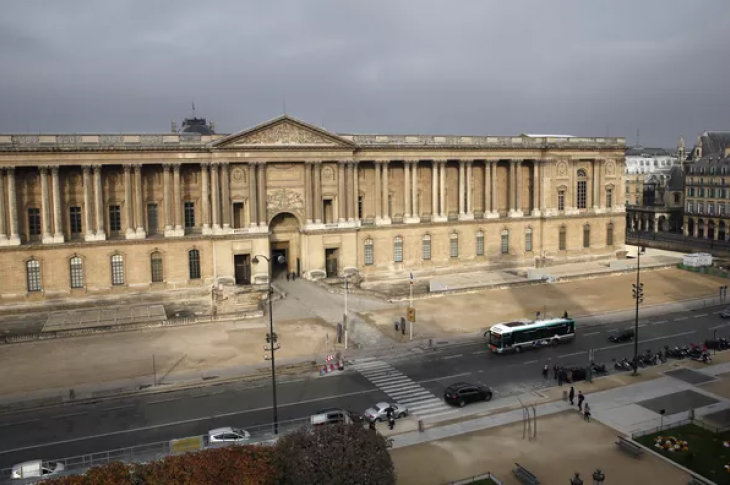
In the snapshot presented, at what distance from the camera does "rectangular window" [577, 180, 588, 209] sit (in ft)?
297

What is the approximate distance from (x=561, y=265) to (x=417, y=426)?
56.3m

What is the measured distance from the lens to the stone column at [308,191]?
7212 centimetres

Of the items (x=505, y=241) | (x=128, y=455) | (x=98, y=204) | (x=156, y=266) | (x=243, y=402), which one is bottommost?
(x=243, y=402)

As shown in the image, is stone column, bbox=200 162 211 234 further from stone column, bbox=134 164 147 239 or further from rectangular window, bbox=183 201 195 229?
stone column, bbox=134 164 147 239

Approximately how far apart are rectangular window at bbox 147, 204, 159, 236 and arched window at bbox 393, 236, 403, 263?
27.7m

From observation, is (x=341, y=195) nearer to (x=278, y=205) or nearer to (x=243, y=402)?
(x=278, y=205)

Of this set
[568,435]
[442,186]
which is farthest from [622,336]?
[442,186]

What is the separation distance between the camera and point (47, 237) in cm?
6316

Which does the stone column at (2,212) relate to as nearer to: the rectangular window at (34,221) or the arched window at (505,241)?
the rectangular window at (34,221)

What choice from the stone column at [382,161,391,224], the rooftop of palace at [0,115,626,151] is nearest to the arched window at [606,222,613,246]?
the rooftop of palace at [0,115,626,151]

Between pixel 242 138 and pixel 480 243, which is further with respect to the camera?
pixel 480 243

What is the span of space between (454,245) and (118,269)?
40.2 metres

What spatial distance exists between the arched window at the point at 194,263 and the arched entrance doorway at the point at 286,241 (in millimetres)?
8576

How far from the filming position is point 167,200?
6788 cm
